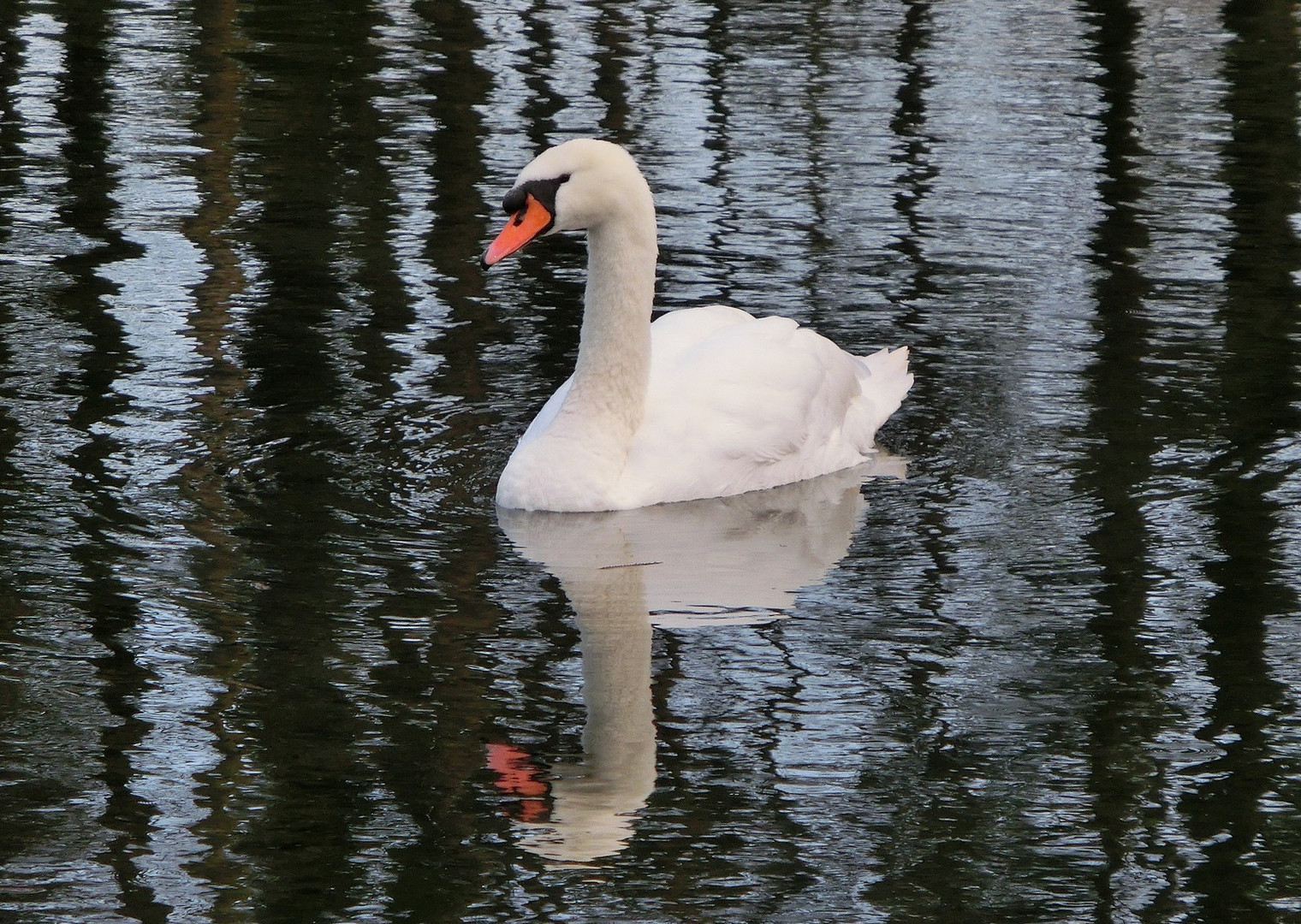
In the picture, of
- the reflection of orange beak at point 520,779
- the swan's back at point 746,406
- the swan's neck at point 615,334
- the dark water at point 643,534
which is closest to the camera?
the dark water at point 643,534

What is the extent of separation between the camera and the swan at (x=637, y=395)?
824 centimetres

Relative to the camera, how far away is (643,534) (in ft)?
26.7

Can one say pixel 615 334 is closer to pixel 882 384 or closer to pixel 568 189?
pixel 568 189

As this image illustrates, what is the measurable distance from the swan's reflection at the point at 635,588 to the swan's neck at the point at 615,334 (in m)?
0.38

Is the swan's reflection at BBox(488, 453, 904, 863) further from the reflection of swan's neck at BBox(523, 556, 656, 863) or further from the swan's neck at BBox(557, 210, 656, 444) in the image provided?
the swan's neck at BBox(557, 210, 656, 444)

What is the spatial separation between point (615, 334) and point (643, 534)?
843mm

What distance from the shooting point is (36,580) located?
24.1 feet

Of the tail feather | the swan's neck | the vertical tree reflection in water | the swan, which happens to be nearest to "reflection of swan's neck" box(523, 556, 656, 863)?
the swan

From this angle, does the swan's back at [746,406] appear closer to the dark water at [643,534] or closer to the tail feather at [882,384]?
the tail feather at [882,384]

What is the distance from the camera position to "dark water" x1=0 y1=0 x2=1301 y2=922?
550 cm

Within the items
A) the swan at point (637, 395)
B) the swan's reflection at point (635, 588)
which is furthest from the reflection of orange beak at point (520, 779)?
the swan at point (637, 395)

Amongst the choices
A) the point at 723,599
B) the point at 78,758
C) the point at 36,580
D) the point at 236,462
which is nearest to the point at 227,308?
the point at 236,462

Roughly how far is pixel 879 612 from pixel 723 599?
20.9 inches

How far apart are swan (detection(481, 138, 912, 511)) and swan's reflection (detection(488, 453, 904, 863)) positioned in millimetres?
105
